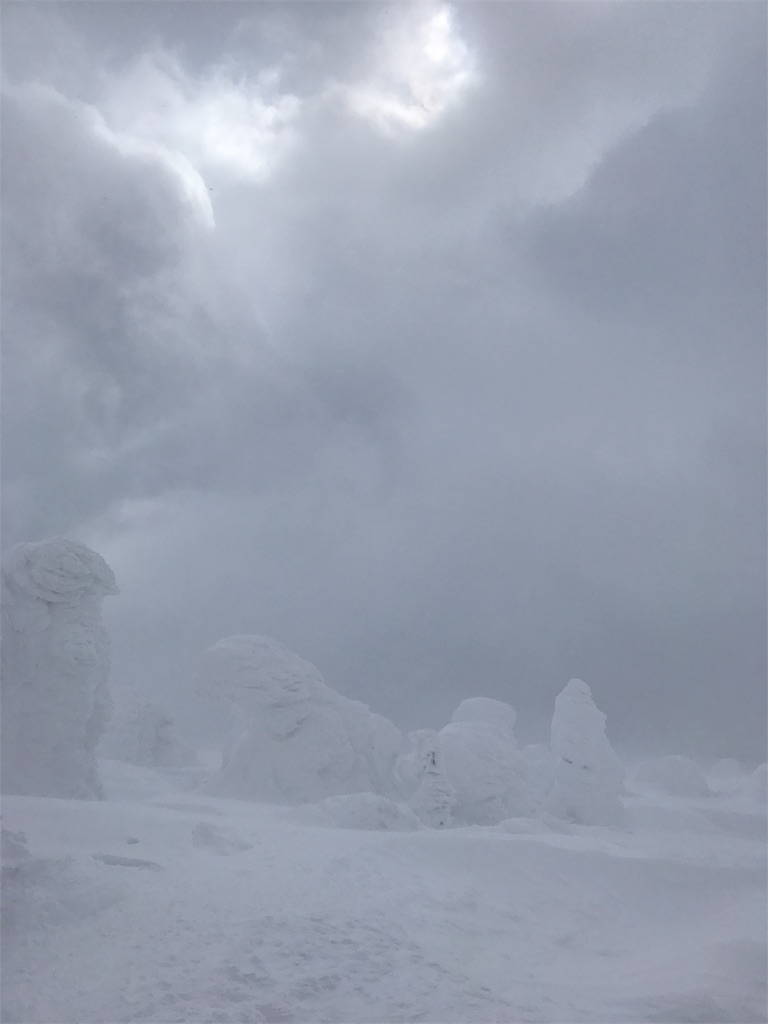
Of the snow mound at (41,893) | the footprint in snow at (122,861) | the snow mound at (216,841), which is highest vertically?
the snow mound at (216,841)

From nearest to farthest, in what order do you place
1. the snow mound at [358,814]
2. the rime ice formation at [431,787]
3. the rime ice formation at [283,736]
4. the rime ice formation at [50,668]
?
the snow mound at [358,814] < the rime ice formation at [50,668] < the rime ice formation at [431,787] < the rime ice formation at [283,736]

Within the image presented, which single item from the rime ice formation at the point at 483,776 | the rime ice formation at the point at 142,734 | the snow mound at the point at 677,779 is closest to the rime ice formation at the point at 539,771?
the rime ice formation at the point at 483,776

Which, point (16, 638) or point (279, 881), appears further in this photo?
point (16, 638)

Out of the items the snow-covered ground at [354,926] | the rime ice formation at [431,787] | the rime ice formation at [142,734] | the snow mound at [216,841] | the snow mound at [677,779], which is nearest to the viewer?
the snow-covered ground at [354,926]

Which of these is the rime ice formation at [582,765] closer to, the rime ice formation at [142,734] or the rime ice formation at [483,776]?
the rime ice formation at [483,776]

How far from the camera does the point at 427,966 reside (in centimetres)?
1060

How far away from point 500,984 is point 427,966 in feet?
3.49

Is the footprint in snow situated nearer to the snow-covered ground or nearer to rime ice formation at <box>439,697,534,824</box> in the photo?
the snow-covered ground

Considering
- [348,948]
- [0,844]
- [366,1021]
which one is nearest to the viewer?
[366,1021]

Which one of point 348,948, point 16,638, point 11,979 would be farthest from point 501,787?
point 11,979

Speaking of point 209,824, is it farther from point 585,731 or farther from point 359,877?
point 585,731

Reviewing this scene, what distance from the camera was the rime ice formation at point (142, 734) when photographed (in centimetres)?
4278

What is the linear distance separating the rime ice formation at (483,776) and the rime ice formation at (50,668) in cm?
1346

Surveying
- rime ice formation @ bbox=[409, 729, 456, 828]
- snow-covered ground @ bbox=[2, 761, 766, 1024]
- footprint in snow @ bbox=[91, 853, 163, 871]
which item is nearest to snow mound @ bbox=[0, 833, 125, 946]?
snow-covered ground @ bbox=[2, 761, 766, 1024]
